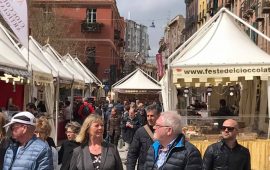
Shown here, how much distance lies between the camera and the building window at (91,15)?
67125 mm

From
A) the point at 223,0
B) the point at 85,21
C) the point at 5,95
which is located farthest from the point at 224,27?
the point at 85,21

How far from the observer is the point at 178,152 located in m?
4.84

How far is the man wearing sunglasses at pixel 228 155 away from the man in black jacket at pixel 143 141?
0.87 meters

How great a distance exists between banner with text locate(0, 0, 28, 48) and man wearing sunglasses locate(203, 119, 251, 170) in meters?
7.12

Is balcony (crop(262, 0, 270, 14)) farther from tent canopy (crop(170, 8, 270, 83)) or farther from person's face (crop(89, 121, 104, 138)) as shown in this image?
person's face (crop(89, 121, 104, 138))

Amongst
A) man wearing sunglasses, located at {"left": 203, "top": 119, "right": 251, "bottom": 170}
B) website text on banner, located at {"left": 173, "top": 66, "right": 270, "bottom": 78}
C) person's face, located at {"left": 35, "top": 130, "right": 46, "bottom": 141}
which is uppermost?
website text on banner, located at {"left": 173, "top": 66, "right": 270, "bottom": 78}

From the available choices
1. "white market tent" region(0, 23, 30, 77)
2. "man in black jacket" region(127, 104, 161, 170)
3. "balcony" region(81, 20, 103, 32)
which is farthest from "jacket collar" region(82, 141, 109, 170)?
"balcony" region(81, 20, 103, 32)

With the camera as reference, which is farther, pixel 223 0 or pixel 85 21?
pixel 85 21

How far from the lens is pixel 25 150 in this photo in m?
5.12

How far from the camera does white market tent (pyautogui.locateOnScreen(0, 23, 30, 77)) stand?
512 inches

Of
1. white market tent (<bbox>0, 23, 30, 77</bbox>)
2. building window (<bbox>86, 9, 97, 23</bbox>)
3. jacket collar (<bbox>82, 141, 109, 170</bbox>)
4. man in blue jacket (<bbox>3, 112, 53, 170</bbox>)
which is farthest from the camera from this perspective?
building window (<bbox>86, 9, 97, 23</bbox>)

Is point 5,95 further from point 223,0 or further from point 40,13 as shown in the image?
point 223,0

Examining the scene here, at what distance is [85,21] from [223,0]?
73.7 feet

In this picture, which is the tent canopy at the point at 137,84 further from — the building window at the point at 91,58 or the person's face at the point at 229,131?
the building window at the point at 91,58
